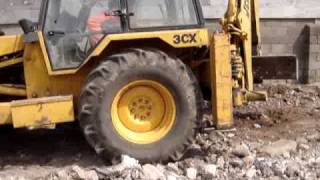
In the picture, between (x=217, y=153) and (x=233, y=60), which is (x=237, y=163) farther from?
(x=233, y=60)

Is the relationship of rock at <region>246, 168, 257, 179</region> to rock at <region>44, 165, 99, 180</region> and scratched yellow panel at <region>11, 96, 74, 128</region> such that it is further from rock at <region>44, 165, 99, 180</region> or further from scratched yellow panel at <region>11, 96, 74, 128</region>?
scratched yellow panel at <region>11, 96, 74, 128</region>

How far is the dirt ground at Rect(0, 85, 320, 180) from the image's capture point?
6.57 metres

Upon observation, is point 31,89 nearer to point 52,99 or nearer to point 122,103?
point 52,99

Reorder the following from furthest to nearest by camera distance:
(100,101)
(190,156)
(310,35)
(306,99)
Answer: (310,35), (306,99), (190,156), (100,101)

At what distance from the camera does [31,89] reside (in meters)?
7.18

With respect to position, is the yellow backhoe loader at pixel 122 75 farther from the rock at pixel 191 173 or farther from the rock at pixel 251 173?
the rock at pixel 251 173

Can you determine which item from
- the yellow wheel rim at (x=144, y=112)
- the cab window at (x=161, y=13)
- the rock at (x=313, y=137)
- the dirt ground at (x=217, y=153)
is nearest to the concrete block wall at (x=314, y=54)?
the dirt ground at (x=217, y=153)

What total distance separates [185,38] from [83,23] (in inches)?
43.4

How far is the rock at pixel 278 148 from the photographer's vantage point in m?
7.18

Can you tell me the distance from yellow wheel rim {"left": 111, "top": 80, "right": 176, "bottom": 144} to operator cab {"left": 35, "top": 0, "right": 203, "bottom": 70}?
24.4 inches

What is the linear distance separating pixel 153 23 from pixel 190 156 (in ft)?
4.96

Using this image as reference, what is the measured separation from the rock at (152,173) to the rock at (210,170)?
0.43 metres

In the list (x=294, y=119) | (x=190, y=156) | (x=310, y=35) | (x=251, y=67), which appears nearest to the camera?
(x=190, y=156)

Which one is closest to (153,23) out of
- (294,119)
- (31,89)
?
(31,89)
